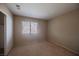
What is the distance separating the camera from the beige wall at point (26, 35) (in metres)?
6.43

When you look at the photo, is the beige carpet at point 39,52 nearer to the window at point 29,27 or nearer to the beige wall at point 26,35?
the beige wall at point 26,35

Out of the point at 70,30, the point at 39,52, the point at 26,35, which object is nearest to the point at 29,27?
the point at 26,35

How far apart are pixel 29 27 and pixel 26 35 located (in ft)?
2.39

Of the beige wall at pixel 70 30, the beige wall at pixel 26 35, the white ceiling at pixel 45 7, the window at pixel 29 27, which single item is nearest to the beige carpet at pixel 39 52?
the beige wall at pixel 70 30

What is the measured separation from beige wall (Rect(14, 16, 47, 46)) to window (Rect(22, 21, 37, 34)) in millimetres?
249

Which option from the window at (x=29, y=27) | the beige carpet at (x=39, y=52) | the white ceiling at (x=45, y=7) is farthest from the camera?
the window at (x=29, y=27)

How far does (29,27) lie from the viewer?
7.08 metres

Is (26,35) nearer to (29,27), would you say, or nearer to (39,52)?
(29,27)

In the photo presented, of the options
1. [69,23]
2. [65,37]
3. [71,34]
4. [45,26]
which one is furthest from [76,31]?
[45,26]

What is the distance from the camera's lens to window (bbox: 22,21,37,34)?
6856 millimetres

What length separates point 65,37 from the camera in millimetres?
4648

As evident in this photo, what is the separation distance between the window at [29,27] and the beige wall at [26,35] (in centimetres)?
25

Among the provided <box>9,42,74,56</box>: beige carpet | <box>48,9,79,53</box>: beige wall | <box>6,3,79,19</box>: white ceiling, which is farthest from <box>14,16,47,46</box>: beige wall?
<box>48,9,79,53</box>: beige wall

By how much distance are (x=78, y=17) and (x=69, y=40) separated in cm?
127
